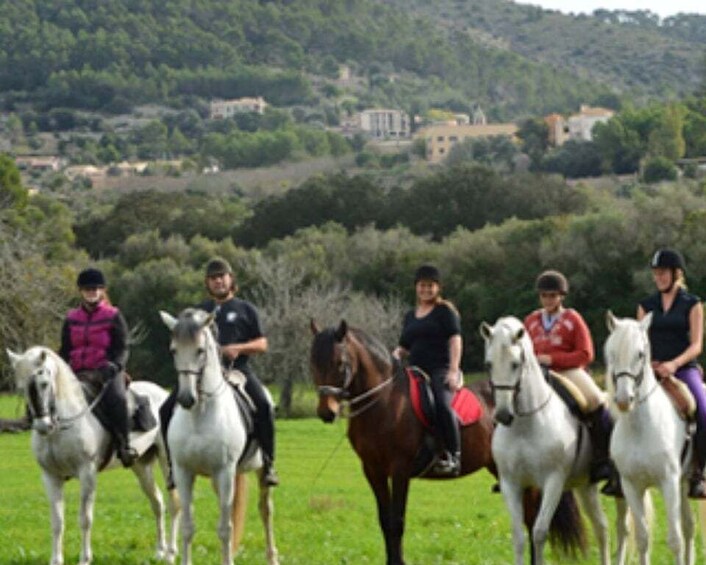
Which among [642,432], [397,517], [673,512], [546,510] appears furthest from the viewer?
[397,517]

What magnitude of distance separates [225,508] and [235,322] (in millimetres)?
1716

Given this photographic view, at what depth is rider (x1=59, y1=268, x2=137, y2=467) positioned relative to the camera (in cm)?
1645

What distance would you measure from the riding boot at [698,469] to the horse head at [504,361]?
62.2 inches

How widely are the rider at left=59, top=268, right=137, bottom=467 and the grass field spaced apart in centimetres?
132

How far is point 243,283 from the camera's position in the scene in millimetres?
78062

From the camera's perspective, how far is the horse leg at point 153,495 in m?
17.2

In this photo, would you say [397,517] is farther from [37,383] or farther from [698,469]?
[37,383]

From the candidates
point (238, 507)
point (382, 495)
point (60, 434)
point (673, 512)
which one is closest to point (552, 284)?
point (673, 512)

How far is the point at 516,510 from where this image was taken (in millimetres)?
14602

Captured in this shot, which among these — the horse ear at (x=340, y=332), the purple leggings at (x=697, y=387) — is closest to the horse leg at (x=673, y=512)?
the purple leggings at (x=697, y=387)

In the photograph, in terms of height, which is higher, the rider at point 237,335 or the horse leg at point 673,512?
the rider at point 237,335

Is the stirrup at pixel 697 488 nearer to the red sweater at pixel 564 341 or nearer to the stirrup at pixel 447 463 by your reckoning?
the red sweater at pixel 564 341

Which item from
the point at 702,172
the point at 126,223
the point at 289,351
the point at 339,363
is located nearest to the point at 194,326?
the point at 339,363

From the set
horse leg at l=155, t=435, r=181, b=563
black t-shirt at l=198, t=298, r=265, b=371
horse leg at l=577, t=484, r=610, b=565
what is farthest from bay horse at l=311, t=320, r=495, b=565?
horse leg at l=155, t=435, r=181, b=563
